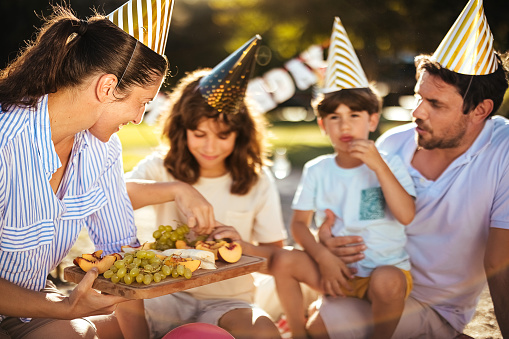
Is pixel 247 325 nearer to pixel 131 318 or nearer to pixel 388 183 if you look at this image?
pixel 131 318

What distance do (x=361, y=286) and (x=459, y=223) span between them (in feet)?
2.00

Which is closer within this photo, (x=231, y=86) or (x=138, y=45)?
(x=138, y=45)

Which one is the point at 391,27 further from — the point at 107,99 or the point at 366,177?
the point at 107,99

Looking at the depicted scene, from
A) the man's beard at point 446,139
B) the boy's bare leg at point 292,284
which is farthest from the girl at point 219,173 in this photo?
the man's beard at point 446,139

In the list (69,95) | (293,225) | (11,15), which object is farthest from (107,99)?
(11,15)

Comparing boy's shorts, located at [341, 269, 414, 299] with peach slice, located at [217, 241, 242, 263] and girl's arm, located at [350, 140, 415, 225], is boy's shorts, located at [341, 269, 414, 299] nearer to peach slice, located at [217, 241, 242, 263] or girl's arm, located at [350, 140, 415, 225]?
girl's arm, located at [350, 140, 415, 225]

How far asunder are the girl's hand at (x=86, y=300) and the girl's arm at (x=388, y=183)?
1.44m

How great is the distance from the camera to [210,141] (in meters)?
3.12

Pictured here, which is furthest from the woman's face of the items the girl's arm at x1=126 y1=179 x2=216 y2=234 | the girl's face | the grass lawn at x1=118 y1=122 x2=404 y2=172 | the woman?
the grass lawn at x1=118 y1=122 x2=404 y2=172

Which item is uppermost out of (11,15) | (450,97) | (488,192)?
(11,15)

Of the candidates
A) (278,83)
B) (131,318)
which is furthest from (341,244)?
(278,83)

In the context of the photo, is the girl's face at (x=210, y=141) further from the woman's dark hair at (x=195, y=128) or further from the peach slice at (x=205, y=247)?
the peach slice at (x=205, y=247)

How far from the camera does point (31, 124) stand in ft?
7.14

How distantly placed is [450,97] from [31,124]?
6.69ft
